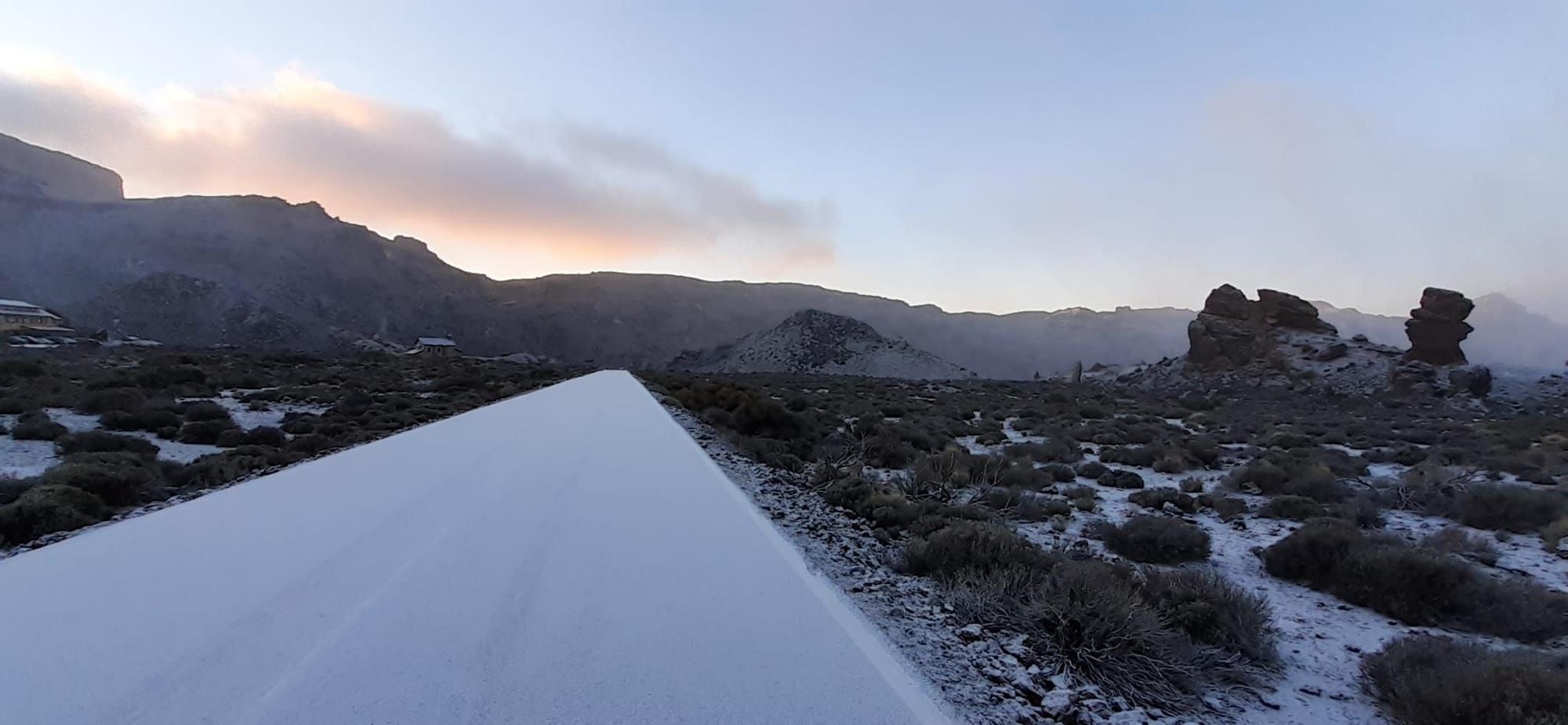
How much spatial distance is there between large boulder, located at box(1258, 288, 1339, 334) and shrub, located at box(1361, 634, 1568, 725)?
7021 centimetres

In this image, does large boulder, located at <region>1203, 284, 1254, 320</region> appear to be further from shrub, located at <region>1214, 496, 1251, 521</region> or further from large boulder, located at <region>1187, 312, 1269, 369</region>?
shrub, located at <region>1214, 496, 1251, 521</region>

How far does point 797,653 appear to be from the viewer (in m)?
3.58

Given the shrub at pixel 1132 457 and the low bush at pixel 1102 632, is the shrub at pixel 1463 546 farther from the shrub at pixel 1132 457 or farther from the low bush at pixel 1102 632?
the shrub at pixel 1132 457

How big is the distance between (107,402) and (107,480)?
1041 centimetres

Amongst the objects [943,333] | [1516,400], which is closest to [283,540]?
[1516,400]

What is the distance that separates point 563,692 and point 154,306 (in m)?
108

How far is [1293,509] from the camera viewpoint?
9.95m

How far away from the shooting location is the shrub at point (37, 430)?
13.0m

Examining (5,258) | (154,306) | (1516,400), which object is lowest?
(1516,400)

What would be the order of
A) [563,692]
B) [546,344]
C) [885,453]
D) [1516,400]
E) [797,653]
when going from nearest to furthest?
[563,692]
[797,653]
[885,453]
[1516,400]
[546,344]

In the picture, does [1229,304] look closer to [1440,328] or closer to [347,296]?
[1440,328]

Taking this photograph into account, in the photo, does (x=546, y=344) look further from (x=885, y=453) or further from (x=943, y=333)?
(x=885, y=453)

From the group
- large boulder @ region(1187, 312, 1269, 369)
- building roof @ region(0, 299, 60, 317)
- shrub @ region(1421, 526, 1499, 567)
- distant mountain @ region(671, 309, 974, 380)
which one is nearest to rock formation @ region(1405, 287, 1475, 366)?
large boulder @ region(1187, 312, 1269, 369)

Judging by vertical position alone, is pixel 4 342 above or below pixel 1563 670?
above
